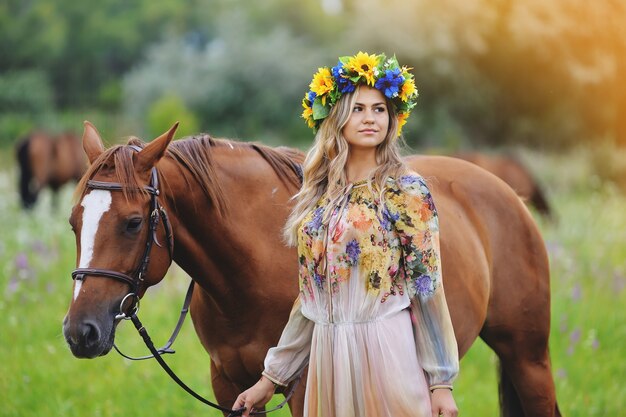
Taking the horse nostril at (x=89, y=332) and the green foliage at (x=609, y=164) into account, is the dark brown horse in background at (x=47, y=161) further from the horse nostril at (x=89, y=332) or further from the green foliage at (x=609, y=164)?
the horse nostril at (x=89, y=332)

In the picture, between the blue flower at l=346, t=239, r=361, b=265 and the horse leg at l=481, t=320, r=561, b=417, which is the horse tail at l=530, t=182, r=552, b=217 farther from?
the blue flower at l=346, t=239, r=361, b=265

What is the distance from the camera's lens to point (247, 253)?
327 cm

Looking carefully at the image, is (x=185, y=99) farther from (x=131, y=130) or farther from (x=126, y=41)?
(x=126, y=41)

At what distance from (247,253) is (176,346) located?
3307 millimetres

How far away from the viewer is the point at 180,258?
322 centimetres

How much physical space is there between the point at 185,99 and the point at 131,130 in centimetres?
241

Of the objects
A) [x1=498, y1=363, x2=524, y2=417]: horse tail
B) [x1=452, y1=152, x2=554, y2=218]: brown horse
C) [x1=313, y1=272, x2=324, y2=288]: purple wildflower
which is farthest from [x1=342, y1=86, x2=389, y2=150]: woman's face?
[x1=452, y1=152, x2=554, y2=218]: brown horse

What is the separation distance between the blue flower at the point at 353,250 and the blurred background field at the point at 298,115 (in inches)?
45.8

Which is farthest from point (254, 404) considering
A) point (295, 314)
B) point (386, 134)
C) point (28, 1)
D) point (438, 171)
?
point (28, 1)

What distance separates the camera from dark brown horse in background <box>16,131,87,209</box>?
48.9ft

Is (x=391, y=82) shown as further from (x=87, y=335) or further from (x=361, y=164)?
(x=87, y=335)

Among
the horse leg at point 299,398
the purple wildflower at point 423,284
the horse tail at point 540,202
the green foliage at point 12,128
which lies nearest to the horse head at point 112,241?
the horse leg at point 299,398

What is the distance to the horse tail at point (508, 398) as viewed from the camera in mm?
4293

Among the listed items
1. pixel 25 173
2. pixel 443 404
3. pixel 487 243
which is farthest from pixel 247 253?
pixel 25 173
